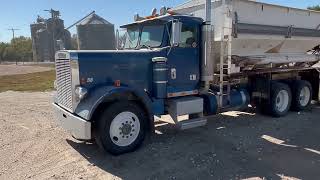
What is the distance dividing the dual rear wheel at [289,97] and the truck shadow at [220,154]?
1277 mm

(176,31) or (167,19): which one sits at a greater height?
(167,19)

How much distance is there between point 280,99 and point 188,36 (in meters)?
4.48

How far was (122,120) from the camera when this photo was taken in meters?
6.96

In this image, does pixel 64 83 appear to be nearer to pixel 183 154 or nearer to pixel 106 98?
pixel 106 98

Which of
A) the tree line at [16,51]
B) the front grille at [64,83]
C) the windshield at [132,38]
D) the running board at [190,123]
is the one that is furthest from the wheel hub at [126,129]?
the tree line at [16,51]

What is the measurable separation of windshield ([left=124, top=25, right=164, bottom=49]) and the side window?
519 mm

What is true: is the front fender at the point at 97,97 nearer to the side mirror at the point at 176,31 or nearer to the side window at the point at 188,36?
the side mirror at the point at 176,31

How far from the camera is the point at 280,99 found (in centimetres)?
1094

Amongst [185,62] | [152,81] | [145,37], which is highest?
[145,37]

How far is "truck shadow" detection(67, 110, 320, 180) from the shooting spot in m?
6.01

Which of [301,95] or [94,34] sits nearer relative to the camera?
[301,95]

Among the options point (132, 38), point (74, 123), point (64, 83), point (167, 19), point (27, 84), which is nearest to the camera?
point (74, 123)

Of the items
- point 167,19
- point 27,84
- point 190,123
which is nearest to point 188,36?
point 167,19

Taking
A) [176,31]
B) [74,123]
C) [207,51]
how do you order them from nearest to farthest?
[74,123], [176,31], [207,51]
